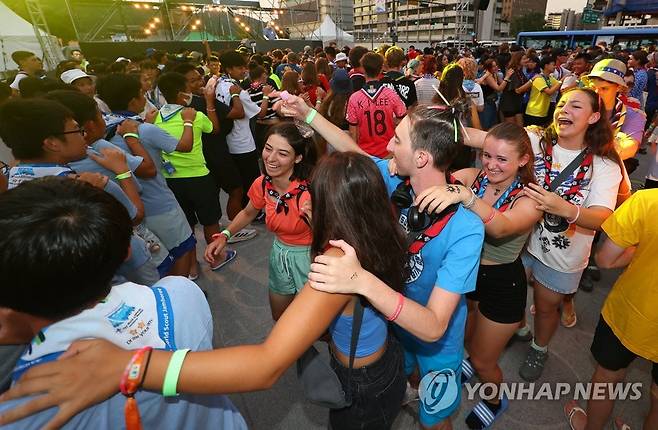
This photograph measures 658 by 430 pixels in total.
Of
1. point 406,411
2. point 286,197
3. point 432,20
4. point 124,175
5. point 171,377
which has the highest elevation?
point 432,20

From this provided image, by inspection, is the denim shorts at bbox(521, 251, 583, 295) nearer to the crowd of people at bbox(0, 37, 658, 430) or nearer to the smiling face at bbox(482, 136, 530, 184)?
the crowd of people at bbox(0, 37, 658, 430)

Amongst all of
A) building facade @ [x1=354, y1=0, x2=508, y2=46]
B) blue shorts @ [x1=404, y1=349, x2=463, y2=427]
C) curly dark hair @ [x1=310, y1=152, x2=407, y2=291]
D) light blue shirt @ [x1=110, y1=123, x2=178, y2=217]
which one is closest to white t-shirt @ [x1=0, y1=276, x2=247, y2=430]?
curly dark hair @ [x1=310, y1=152, x2=407, y2=291]

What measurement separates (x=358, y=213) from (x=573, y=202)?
1765mm

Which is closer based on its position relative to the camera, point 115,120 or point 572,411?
point 572,411

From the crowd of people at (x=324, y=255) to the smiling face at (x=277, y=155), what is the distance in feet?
0.03

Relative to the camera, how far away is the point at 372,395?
146 centimetres

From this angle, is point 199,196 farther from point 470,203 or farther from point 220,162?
point 470,203

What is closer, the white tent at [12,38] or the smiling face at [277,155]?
the smiling face at [277,155]

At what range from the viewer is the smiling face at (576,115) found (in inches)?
86.3

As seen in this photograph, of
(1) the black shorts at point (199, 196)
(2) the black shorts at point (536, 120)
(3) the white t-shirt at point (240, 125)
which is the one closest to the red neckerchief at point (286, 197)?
(1) the black shorts at point (199, 196)

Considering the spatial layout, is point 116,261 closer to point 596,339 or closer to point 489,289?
point 489,289

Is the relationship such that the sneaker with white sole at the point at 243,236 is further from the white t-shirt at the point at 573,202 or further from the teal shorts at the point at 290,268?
the white t-shirt at the point at 573,202

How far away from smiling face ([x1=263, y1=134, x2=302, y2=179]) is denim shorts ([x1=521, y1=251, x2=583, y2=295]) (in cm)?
194


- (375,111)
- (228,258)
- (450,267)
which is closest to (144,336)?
(450,267)
